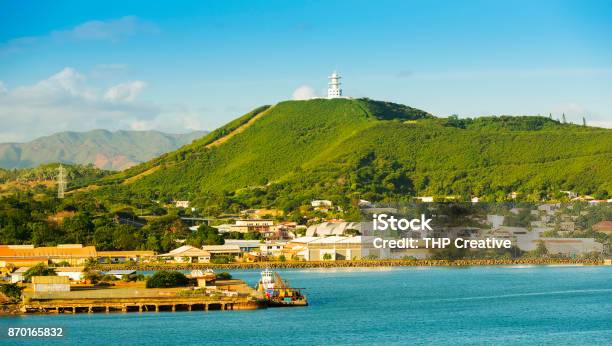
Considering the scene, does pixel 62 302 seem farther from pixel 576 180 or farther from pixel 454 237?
pixel 576 180

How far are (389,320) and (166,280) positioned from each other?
45.6 feet

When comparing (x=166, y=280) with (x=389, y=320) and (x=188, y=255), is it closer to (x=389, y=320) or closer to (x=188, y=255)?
(x=389, y=320)

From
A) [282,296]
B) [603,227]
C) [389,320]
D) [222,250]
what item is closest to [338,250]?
[222,250]

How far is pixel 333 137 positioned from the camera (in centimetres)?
15712

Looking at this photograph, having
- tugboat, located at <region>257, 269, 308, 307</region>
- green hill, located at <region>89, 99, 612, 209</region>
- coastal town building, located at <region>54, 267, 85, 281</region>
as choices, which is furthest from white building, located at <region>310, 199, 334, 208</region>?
tugboat, located at <region>257, 269, 308, 307</region>

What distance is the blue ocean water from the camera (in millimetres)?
42344

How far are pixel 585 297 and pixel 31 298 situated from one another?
2564 cm

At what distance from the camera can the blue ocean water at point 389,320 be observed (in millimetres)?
42344

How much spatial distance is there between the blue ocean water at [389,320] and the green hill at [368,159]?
62.9 metres

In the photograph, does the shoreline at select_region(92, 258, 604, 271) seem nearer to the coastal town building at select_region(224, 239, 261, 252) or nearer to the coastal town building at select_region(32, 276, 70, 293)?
the coastal town building at select_region(224, 239, 261, 252)

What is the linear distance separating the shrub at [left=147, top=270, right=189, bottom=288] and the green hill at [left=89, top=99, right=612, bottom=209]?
66.1m

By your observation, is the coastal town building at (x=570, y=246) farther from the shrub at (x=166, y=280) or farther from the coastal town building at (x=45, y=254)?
the shrub at (x=166, y=280)

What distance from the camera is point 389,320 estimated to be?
48.1 meters

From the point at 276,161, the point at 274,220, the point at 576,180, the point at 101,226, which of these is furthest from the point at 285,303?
the point at 276,161
